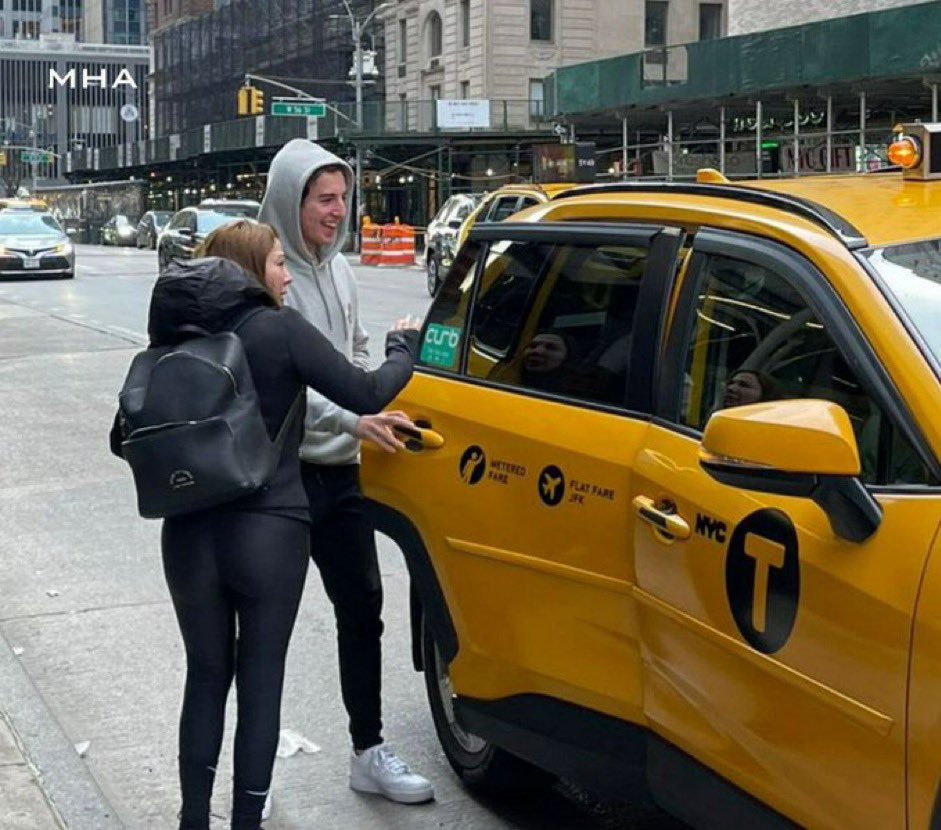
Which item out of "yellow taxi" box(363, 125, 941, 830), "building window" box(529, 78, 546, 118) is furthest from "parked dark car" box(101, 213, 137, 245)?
"yellow taxi" box(363, 125, 941, 830)

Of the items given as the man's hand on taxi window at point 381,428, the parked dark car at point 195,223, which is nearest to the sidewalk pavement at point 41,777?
the man's hand on taxi window at point 381,428

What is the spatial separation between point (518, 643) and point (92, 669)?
2745 mm

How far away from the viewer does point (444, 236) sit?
2881 centimetres

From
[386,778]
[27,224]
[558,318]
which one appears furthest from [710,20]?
[558,318]

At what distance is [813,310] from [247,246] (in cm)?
149

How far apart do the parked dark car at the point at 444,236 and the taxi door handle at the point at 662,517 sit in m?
24.6

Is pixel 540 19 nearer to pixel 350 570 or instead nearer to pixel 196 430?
pixel 350 570

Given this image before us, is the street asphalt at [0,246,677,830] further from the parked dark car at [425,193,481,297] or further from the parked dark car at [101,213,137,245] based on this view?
the parked dark car at [101,213,137,245]

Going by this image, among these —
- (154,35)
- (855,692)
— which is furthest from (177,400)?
(154,35)

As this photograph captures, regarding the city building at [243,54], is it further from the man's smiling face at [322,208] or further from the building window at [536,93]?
the man's smiling face at [322,208]

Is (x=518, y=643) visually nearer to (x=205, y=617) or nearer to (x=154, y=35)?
(x=205, y=617)

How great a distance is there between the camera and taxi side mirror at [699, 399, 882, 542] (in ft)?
9.07

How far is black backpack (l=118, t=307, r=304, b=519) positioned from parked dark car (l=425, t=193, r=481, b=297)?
959 inches

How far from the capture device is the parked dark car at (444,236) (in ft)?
93.7
